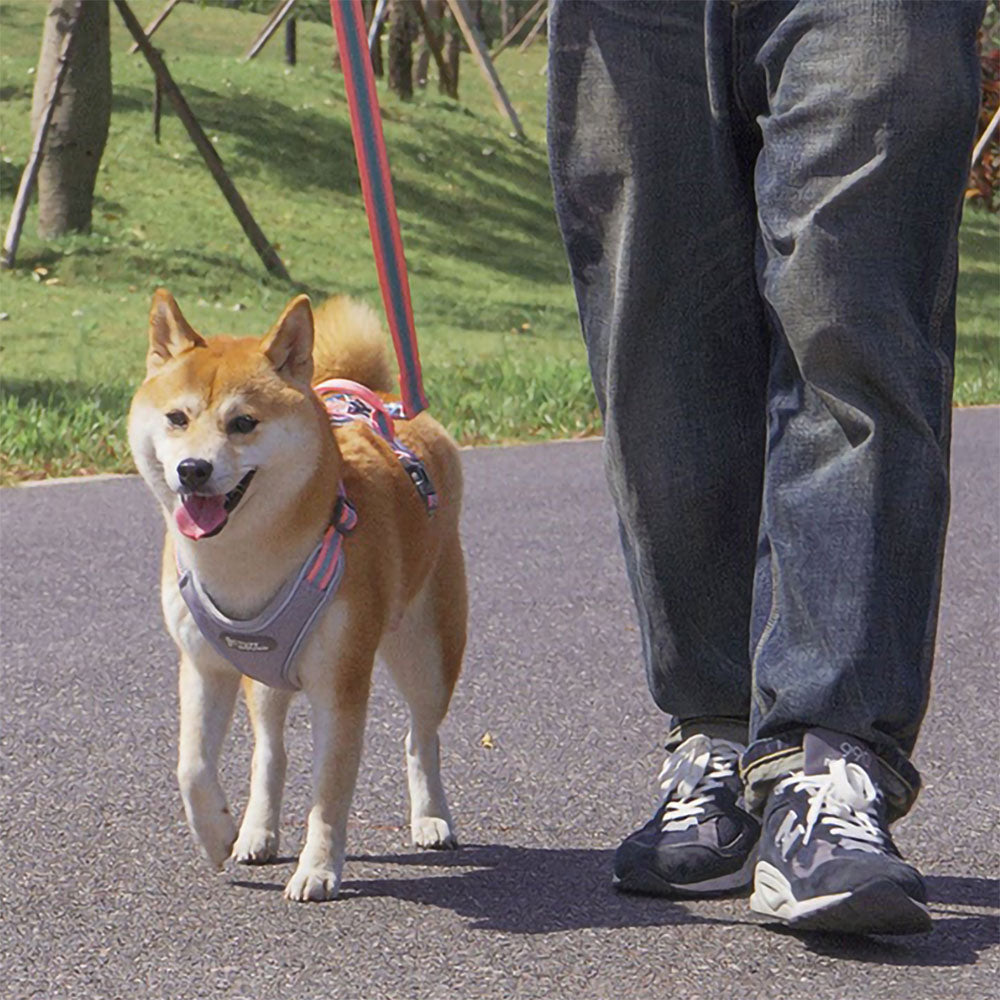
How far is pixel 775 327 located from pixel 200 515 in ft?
2.85

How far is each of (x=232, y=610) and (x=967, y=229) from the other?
68.7ft

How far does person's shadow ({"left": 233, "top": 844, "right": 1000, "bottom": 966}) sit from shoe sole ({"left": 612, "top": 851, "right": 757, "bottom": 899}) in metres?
0.02

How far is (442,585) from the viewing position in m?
3.52

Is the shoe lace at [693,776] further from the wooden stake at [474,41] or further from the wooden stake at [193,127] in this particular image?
the wooden stake at [474,41]

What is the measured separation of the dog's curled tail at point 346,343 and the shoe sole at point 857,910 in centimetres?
149

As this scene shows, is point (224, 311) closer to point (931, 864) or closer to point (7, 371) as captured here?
point (7, 371)

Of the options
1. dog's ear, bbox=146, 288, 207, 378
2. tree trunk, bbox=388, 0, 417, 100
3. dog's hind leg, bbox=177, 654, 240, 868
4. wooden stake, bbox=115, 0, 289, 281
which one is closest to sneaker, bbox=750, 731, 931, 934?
dog's hind leg, bbox=177, 654, 240, 868

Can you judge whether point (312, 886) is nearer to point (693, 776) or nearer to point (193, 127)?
point (693, 776)

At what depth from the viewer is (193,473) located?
2893 millimetres

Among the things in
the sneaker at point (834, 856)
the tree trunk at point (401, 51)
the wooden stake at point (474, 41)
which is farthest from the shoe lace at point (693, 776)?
Result: the tree trunk at point (401, 51)

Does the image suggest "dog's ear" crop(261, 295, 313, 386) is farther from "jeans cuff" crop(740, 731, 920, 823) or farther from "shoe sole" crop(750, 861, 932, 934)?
"shoe sole" crop(750, 861, 932, 934)

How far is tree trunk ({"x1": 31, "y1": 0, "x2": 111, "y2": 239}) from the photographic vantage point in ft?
48.4

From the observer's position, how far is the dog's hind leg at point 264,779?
3.18m

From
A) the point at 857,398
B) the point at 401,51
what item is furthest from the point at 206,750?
the point at 401,51
